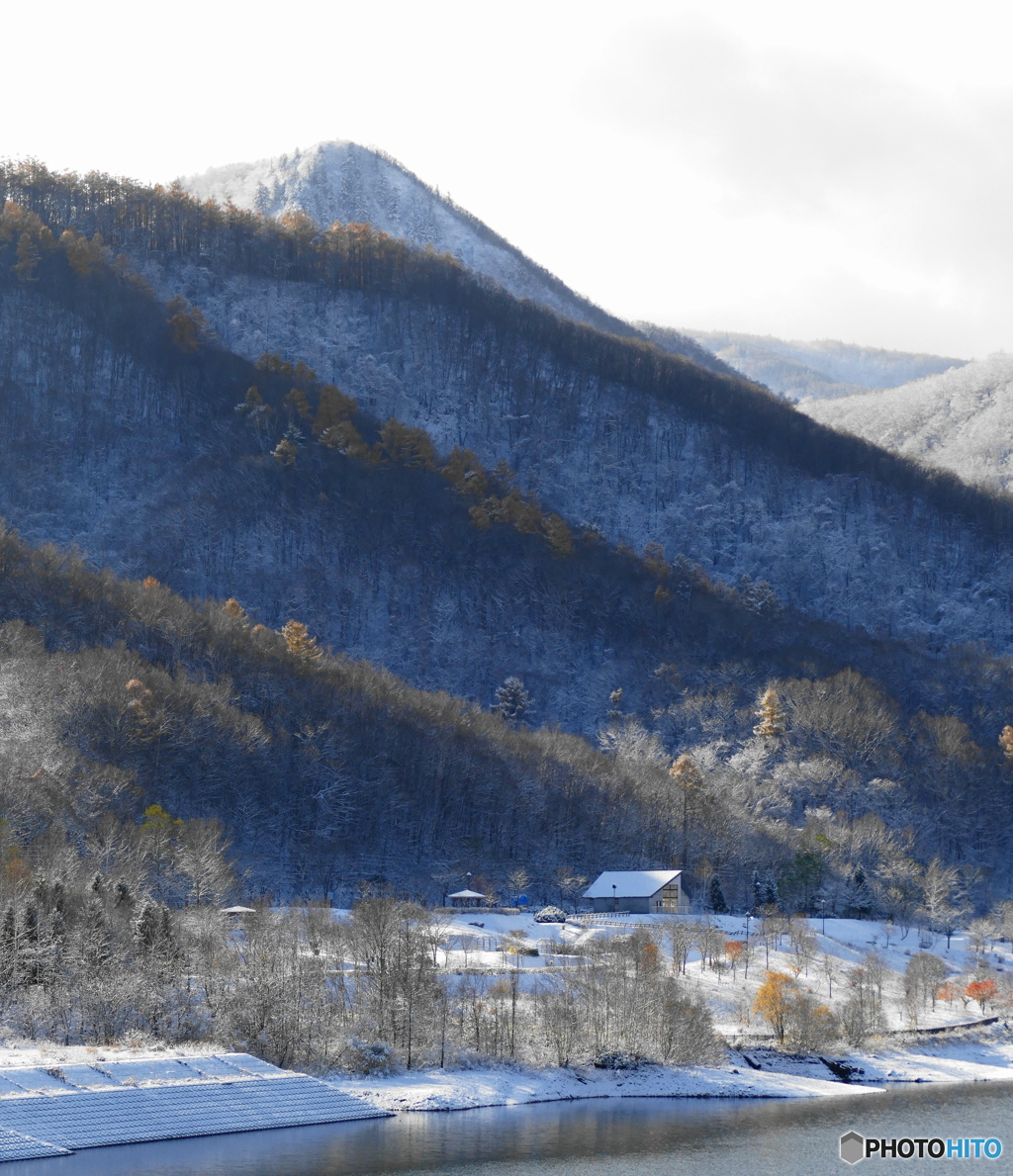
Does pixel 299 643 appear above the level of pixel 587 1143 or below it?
above

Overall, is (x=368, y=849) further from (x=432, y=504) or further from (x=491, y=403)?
(x=491, y=403)

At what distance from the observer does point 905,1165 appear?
45781 mm

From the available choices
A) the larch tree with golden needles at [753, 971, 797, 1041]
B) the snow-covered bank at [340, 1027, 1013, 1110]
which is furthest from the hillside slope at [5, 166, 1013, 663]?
the snow-covered bank at [340, 1027, 1013, 1110]

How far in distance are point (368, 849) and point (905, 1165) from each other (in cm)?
6197

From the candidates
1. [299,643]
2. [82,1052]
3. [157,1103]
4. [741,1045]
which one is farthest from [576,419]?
[157,1103]

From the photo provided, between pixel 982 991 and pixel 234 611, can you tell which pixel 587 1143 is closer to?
pixel 982 991

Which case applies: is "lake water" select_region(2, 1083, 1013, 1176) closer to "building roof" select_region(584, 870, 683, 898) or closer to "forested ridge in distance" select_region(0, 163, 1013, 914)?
"forested ridge in distance" select_region(0, 163, 1013, 914)

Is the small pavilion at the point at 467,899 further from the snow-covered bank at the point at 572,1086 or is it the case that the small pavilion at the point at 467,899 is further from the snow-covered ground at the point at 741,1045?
the snow-covered bank at the point at 572,1086

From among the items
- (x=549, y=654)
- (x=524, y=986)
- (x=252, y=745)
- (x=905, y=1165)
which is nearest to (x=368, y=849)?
(x=252, y=745)

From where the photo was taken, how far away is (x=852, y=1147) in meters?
47.1

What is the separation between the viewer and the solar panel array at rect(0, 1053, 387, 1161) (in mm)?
43688

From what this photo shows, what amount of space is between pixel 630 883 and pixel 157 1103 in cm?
5325

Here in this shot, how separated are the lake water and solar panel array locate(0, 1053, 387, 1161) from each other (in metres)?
0.68

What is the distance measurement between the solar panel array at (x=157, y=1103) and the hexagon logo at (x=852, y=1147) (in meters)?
16.9
